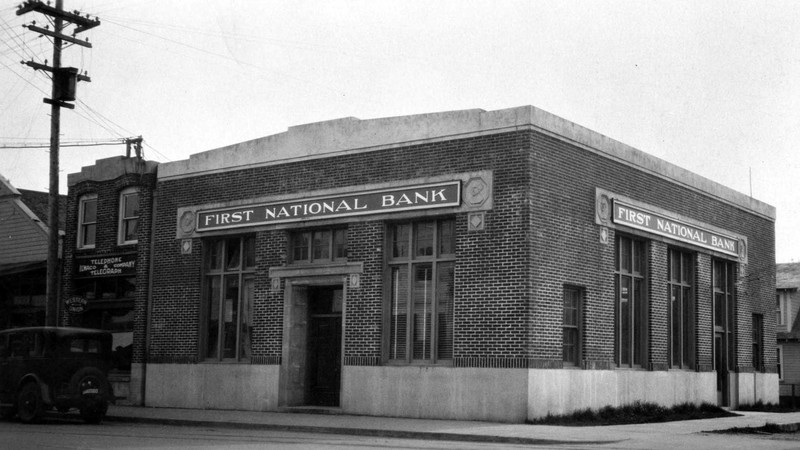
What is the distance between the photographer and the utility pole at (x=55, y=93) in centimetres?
2647

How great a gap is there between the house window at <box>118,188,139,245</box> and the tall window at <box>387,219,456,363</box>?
9534 millimetres

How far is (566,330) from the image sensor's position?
2233cm

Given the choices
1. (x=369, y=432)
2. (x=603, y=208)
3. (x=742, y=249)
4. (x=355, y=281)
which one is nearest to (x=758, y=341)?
(x=742, y=249)

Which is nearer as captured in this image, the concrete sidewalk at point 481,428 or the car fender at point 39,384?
the concrete sidewalk at point 481,428

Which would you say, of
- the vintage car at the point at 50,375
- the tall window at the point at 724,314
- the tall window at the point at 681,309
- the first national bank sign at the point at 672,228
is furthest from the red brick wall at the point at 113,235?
the tall window at the point at 724,314

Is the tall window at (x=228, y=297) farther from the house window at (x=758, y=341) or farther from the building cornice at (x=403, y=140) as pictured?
the house window at (x=758, y=341)

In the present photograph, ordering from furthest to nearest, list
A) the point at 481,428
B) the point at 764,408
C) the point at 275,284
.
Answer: the point at 764,408, the point at 275,284, the point at 481,428

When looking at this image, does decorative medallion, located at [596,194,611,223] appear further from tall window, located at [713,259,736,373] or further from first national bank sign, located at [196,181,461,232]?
tall window, located at [713,259,736,373]

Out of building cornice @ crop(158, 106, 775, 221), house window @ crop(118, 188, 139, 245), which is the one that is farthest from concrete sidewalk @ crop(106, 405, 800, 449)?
house window @ crop(118, 188, 139, 245)

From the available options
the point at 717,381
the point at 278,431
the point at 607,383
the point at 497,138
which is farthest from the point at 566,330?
the point at 717,381

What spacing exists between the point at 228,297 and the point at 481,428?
990 centimetres

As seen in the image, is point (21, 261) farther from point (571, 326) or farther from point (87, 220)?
point (571, 326)

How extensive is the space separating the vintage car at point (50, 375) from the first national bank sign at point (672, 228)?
486 inches

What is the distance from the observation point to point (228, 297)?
26.4 m
